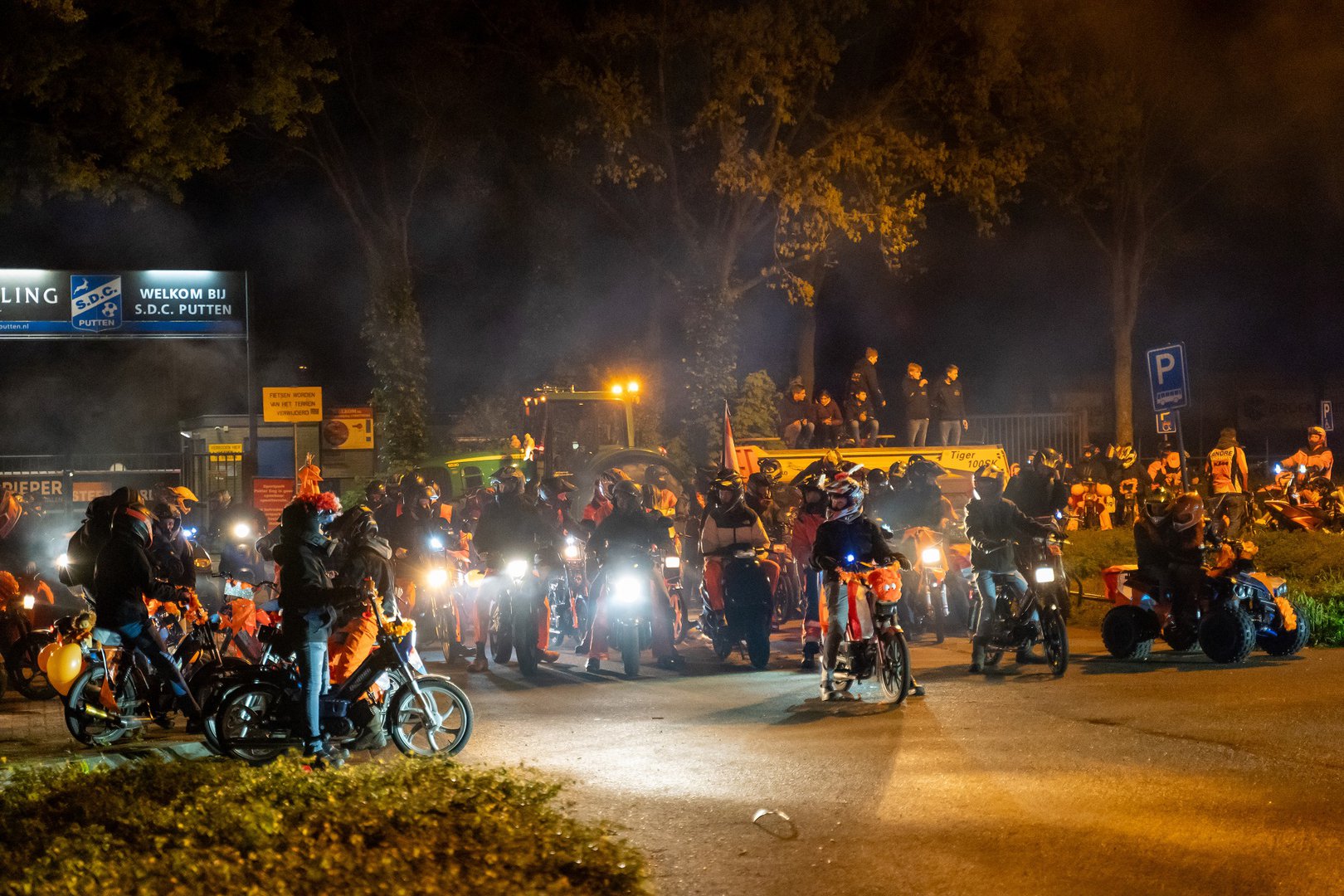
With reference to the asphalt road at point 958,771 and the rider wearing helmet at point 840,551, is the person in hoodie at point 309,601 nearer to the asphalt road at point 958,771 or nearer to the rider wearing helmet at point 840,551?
the asphalt road at point 958,771

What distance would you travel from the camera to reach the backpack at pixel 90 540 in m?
11.0

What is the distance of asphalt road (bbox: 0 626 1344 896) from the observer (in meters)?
6.60

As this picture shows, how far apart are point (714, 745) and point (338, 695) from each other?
2.47 metres

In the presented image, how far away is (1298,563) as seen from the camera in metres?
17.5

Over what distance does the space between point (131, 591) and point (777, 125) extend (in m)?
19.9

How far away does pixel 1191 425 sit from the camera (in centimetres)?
4259

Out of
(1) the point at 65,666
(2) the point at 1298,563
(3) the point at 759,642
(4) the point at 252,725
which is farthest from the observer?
(2) the point at 1298,563

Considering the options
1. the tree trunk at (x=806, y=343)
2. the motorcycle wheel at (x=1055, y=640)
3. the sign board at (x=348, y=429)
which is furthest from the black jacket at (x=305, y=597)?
the sign board at (x=348, y=429)

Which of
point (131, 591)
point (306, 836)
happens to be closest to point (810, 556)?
point (131, 591)

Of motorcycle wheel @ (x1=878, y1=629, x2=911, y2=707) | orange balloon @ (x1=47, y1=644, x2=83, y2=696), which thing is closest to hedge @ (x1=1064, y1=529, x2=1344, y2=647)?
motorcycle wheel @ (x1=878, y1=629, x2=911, y2=707)

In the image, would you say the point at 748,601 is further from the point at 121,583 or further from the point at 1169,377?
the point at 1169,377

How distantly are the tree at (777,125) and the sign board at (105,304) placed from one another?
7.81 metres

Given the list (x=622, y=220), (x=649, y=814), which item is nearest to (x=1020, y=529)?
(x=649, y=814)

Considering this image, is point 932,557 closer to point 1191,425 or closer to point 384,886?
point 384,886
